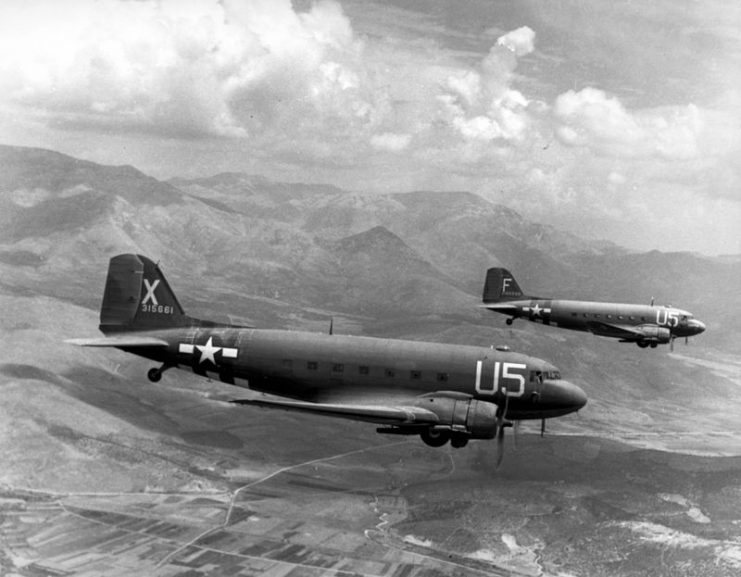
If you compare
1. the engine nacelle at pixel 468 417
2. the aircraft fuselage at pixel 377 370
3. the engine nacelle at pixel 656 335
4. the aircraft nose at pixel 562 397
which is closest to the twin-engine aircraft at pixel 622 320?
the engine nacelle at pixel 656 335

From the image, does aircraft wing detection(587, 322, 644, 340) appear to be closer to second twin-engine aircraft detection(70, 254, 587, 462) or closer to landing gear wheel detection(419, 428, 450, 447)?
second twin-engine aircraft detection(70, 254, 587, 462)

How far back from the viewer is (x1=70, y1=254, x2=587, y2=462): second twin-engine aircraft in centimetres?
4388

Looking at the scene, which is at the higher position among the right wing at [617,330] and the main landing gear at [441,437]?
the right wing at [617,330]

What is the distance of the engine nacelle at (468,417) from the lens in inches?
1695

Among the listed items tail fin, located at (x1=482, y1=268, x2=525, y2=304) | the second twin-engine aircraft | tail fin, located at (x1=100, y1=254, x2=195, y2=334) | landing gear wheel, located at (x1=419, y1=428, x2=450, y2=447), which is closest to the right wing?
tail fin, located at (x1=482, y1=268, x2=525, y2=304)

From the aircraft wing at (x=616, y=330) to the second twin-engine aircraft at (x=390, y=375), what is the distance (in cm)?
4838

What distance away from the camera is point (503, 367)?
4716 centimetres

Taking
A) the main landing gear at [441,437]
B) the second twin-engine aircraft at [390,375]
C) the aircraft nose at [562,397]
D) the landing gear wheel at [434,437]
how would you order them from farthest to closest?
the aircraft nose at [562,397] < the landing gear wheel at [434,437] < the second twin-engine aircraft at [390,375] < the main landing gear at [441,437]

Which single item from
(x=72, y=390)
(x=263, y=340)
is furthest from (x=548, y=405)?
(x=72, y=390)

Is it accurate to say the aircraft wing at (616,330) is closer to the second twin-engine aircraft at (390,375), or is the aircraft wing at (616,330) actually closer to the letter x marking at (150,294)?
the second twin-engine aircraft at (390,375)

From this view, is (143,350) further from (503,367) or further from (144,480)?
(144,480)

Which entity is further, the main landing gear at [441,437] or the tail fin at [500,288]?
the tail fin at [500,288]

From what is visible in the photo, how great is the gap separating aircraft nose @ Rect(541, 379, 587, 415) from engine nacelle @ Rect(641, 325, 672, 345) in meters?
50.4

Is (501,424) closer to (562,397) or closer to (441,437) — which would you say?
(441,437)
